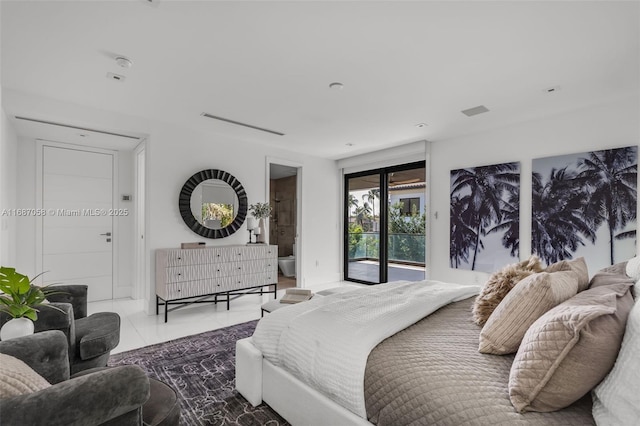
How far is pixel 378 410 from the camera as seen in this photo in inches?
50.0

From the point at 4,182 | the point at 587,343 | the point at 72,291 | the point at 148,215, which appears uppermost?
the point at 4,182

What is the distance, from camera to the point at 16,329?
61.2 inches

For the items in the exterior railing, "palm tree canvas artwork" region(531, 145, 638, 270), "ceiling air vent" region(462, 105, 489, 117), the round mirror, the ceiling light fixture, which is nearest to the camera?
the ceiling light fixture

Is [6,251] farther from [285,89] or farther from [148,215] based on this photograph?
[285,89]

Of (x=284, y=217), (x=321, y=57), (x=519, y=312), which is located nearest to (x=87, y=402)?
(x=519, y=312)

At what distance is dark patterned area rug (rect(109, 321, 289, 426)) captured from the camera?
188 centimetres

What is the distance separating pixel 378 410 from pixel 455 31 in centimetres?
216

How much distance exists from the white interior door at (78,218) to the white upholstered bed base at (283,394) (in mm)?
3635

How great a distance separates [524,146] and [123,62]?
414 centimetres

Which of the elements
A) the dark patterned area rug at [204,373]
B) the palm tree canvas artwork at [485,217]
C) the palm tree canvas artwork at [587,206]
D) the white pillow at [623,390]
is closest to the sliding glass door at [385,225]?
the palm tree canvas artwork at [485,217]

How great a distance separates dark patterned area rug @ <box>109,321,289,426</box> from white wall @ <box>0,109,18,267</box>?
1.88m

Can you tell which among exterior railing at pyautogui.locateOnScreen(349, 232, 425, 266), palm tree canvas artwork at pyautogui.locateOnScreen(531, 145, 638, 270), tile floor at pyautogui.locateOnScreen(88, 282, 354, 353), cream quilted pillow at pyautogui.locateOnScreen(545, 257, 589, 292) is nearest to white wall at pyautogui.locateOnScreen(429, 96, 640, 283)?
palm tree canvas artwork at pyautogui.locateOnScreen(531, 145, 638, 270)

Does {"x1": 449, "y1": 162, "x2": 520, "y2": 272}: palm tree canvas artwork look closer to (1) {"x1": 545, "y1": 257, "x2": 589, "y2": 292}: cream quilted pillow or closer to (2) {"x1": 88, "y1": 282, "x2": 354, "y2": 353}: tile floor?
(1) {"x1": 545, "y1": 257, "x2": 589, "y2": 292}: cream quilted pillow

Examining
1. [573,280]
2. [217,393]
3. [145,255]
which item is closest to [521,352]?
[573,280]
